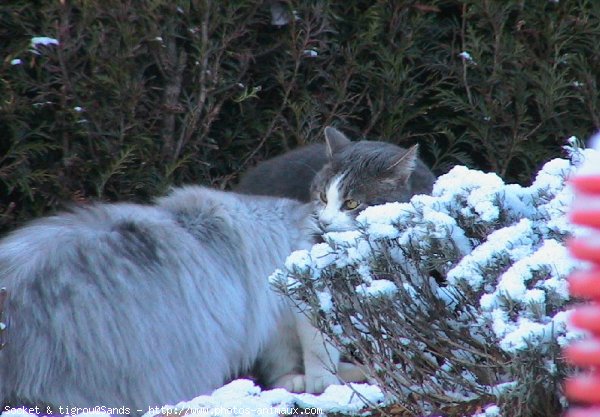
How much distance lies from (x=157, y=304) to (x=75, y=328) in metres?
0.33

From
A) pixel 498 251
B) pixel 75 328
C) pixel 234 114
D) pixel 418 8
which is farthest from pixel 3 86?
pixel 498 251

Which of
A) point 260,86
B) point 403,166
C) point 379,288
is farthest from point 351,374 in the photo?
point 260,86

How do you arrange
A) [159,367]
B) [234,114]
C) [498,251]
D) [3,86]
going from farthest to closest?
1. [234,114]
2. [3,86]
3. [159,367]
4. [498,251]

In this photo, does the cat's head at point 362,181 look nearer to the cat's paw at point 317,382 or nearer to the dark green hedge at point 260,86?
the dark green hedge at point 260,86

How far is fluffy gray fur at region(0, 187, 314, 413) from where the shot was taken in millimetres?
3232

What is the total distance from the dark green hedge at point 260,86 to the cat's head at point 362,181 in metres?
0.72

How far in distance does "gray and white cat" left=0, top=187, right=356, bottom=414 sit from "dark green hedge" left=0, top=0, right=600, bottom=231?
1006 mm

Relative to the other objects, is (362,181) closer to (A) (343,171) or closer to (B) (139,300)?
(A) (343,171)

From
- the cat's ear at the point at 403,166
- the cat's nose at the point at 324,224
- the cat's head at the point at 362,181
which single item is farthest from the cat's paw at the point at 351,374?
the cat's ear at the point at 403,166

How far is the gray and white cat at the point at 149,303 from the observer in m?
3.23

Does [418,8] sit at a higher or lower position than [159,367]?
higher

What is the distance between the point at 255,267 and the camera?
3.79 metres

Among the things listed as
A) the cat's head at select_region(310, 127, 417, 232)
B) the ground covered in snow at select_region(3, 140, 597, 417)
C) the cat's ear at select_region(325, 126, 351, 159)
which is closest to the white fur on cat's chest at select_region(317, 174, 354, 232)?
the cat's head at select_region(310, 127, 417, 232)

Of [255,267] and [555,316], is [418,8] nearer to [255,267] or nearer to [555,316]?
[255,267]
